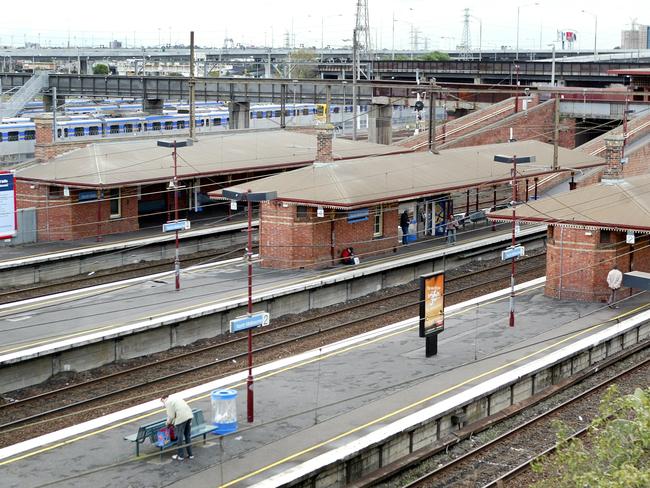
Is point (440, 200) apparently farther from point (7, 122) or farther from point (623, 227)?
point (7, 122)

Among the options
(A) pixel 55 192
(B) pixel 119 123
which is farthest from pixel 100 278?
(B) pixel 119 123

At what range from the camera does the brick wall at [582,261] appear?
89.7 feet

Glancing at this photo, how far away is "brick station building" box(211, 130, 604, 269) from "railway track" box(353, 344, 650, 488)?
11.6 meters

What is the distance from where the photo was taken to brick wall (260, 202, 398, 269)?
3155 cm

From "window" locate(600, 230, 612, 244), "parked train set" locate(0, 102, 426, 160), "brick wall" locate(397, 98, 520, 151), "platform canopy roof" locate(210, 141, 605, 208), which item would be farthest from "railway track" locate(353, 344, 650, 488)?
"brick wall" locate(397, 98, 520, 151)

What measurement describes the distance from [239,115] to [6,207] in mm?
40246

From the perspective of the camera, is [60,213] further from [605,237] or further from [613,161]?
[605,237]

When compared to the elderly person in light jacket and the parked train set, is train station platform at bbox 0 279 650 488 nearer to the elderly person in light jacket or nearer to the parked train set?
the elderly person in light jacket

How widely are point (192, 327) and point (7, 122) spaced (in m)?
42.0

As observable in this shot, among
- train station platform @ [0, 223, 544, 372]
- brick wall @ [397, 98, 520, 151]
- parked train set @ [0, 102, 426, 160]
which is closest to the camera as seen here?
train station platform @ [0, 223, 544, 372]

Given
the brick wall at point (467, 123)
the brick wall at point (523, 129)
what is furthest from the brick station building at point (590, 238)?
the brick wall at point (467, 123)

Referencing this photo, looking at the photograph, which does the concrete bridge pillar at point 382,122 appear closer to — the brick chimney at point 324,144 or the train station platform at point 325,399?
the brick chimney at point 324,144

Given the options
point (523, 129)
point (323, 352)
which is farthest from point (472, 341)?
point (523, 129)

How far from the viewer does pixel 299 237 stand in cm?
3158
